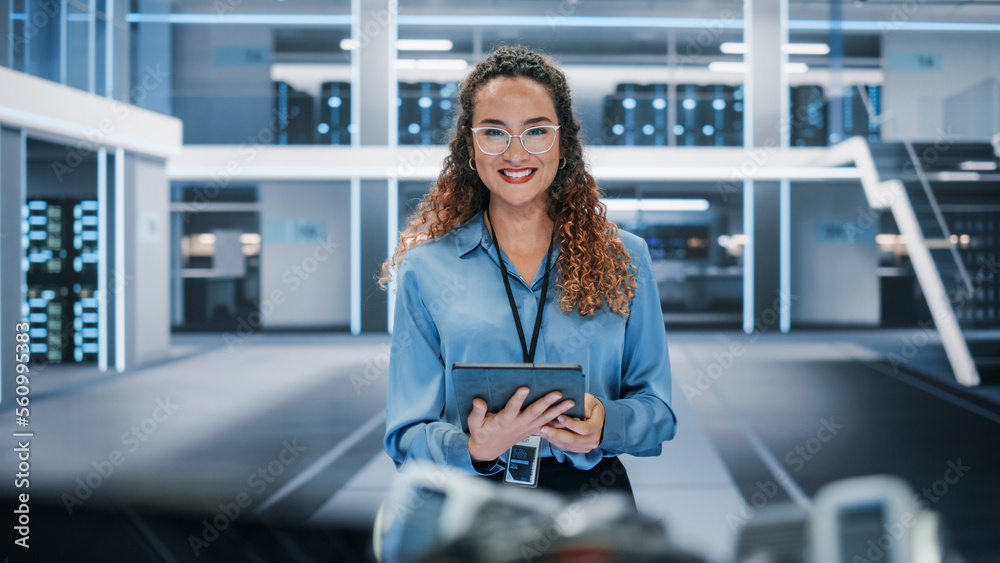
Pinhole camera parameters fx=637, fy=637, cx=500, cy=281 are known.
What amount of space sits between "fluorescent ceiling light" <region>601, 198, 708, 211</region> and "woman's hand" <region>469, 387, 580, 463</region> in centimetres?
902

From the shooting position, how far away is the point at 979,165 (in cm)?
665

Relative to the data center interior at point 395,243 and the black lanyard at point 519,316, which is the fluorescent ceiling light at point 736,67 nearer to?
the data center interior at point 395,243

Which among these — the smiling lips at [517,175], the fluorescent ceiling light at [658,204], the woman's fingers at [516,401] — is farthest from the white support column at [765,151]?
the woman's fingers at [516,401]

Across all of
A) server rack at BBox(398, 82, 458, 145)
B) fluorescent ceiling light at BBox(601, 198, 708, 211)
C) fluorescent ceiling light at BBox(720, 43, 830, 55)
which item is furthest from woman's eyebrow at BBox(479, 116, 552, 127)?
fluorescent ceiling light at BBox(720, 43, 830, 55)

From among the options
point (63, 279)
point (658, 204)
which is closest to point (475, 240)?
point (63, 279)

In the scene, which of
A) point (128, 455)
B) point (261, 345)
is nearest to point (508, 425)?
point (128, 455)

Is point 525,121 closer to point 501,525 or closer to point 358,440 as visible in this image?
point 501,525

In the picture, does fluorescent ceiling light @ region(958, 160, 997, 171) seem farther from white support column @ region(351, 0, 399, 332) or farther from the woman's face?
the woman's face

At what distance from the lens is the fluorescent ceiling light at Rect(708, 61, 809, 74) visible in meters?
9.68

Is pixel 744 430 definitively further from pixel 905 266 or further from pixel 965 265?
pixel 905 266

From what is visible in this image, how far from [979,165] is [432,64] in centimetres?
642

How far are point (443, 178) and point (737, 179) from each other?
31.1 feet

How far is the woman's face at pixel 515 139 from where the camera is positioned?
114 centimetres

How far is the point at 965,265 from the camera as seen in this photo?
20.1 ft
